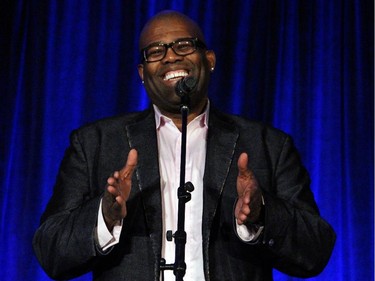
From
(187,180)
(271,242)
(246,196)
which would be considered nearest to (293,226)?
(271,242)

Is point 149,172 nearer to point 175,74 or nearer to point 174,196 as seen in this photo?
point 174,196

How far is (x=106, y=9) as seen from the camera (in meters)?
3.72

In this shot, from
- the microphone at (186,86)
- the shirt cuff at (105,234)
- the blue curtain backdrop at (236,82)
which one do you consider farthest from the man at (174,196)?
the blue curtain backdrop at (236,82)

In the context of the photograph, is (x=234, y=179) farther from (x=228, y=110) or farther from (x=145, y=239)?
(x=228, y=110)

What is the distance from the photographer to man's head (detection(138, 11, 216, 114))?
2764 millimetres

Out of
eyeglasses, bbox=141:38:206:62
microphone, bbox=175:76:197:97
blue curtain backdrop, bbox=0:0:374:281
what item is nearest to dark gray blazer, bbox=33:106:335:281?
eyeglasses, bbox=141:38:206:62

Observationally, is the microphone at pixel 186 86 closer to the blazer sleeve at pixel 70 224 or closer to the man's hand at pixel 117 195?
the man's hand at pixel 117 195

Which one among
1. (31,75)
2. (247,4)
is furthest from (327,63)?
(31,75)

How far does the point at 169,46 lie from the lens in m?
2.80

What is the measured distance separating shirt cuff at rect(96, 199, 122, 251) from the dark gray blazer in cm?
2

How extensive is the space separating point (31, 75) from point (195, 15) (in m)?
0.87

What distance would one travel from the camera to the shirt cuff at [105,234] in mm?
2311

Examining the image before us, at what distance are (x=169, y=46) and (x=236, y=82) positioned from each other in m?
0.95

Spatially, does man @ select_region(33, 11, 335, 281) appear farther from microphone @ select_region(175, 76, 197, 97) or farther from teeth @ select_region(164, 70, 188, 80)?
microphone @ select_region(175, 76, 197, 97)
